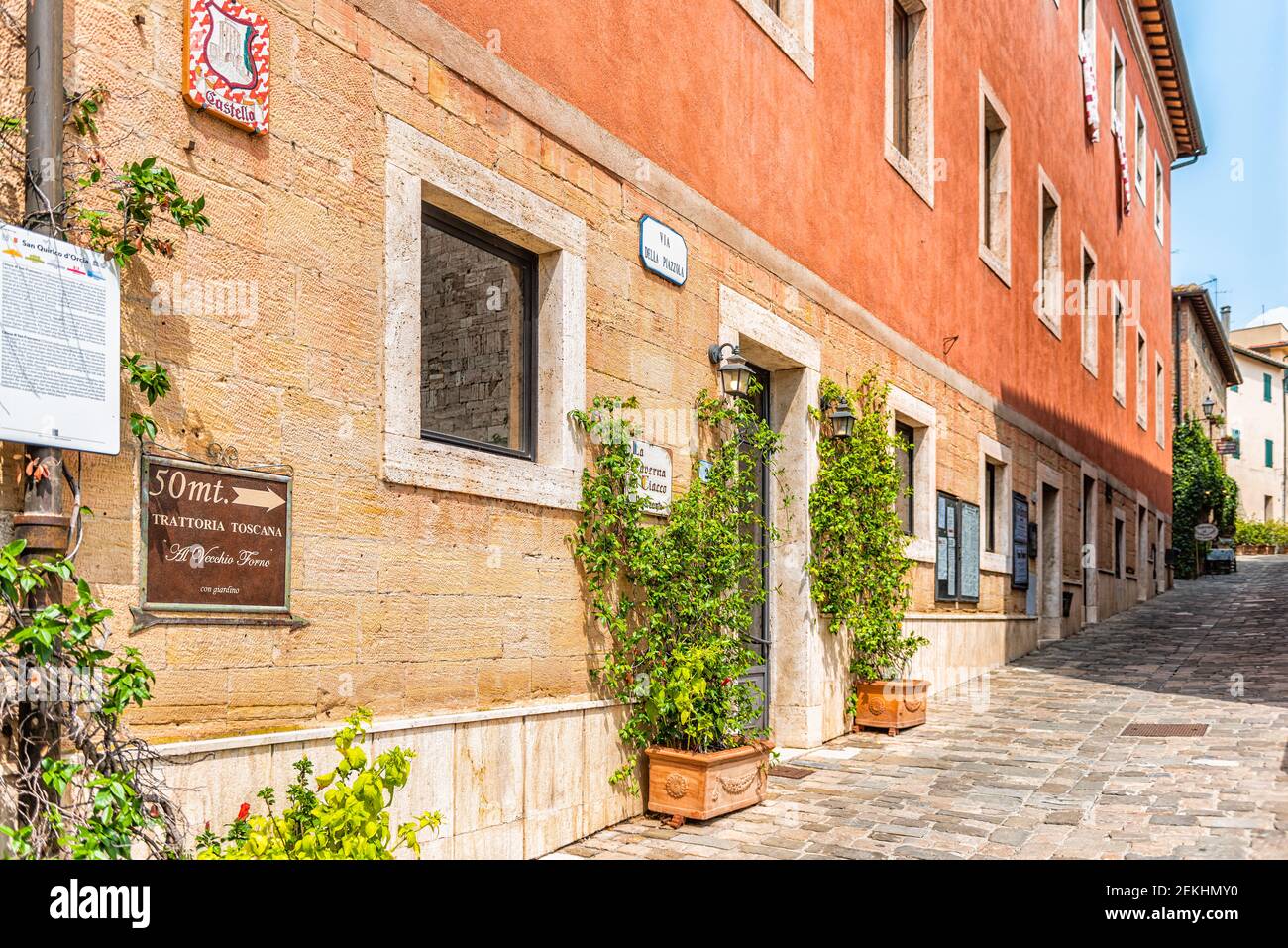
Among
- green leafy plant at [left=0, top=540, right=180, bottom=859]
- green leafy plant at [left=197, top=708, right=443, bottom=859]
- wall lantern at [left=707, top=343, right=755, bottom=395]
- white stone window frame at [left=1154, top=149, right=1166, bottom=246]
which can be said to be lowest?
green leafy plant at [left=197, top=708, right=443, bottom=859]

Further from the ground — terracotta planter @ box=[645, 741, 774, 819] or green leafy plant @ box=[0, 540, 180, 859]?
green leafy plant @ box=[0, 540, 180, 859]

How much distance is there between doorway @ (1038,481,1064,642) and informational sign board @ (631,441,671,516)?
1056 centimetres

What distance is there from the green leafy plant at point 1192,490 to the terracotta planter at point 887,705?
23040 millimetres

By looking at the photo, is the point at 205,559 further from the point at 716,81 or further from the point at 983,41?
the point at 983,41

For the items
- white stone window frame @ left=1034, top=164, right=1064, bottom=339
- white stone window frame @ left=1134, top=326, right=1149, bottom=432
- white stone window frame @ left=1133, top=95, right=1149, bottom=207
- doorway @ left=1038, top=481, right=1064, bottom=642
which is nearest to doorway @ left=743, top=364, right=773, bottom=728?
white stone window frame @ left=1034, top=164, right=1064, bottom=339

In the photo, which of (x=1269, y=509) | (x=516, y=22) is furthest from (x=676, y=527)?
(x=1269, y=509)

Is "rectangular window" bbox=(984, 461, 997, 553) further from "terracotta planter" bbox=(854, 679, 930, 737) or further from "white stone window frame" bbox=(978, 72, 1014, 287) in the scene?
"terracotta planter" bbox=(854, 679, 930, 737)

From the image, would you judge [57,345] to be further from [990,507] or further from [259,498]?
[990,507]

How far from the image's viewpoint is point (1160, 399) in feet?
82.6

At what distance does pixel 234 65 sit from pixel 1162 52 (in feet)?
73.4

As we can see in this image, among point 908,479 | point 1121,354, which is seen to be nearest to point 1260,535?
point 1121,354

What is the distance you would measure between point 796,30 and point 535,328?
3.73 m

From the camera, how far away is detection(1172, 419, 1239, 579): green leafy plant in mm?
29375

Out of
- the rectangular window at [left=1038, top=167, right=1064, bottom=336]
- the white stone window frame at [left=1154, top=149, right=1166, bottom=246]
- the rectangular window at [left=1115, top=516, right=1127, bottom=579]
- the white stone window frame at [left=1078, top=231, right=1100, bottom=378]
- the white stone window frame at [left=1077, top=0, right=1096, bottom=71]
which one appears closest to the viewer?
the rectangular window at [left=1038, top=167, right=1064, bottom=336]
